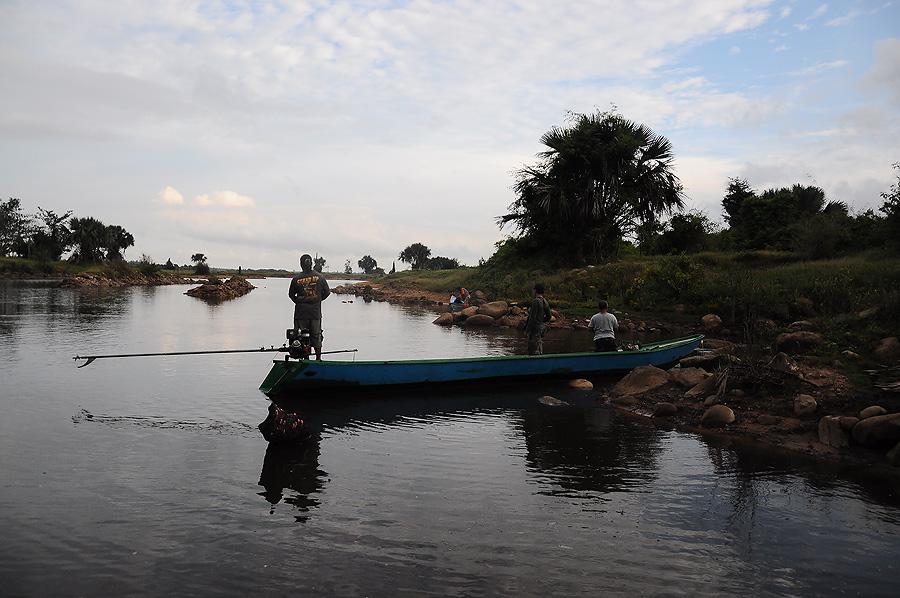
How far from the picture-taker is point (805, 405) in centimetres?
995

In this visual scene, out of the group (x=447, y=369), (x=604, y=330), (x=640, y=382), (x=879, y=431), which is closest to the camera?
(x=879, y=431)

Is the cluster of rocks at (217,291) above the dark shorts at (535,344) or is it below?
above

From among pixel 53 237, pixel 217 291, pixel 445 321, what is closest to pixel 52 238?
pixel 53 237

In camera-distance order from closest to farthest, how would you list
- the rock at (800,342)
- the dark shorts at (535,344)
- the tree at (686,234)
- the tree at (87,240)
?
the rock at (800,342), the dark shorts at (535,344), the tree at (686,234), the tree at (87,240)

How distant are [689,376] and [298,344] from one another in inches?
330

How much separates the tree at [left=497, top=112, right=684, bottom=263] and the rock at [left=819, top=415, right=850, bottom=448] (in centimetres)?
3116

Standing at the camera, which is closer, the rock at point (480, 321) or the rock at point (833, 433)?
the rock at point (833, 433)

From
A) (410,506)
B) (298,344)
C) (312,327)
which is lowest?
(410,506)

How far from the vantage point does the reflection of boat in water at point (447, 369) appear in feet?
38.9

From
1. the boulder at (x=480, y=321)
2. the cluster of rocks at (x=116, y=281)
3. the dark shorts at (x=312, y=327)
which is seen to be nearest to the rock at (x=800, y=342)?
the dark shorts at (x=312, y=327)

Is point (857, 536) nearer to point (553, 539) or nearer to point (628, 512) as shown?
point (628, 512)

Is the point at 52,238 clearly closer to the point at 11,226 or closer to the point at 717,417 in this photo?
the point at 11,226

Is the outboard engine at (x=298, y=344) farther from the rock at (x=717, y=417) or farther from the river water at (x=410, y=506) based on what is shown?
the rock at (x=717, y=417)

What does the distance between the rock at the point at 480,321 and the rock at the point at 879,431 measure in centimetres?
2229
